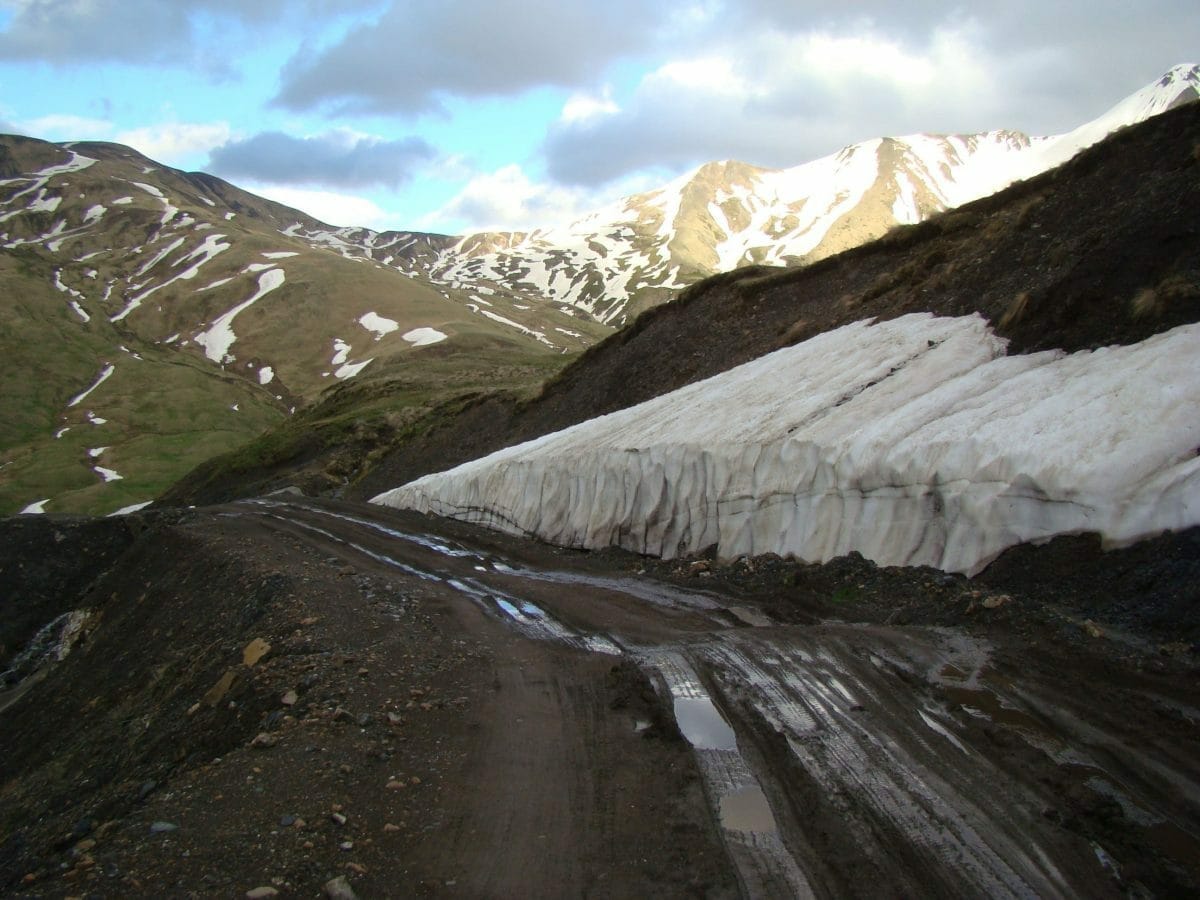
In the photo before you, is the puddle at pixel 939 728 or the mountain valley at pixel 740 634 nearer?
the mountain valley at pixel 740 634

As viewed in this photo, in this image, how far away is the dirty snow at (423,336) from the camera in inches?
4427

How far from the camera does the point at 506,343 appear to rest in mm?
104438

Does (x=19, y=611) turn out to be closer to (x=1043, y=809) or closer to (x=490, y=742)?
(x=490, y=742)

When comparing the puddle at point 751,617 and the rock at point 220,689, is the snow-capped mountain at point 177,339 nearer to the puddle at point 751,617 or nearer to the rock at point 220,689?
the puddle at point 751,617

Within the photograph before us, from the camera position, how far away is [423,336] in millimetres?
116188

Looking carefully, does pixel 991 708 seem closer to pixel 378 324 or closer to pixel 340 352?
pixel 340 352

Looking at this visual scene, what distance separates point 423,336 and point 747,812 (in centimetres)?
11511

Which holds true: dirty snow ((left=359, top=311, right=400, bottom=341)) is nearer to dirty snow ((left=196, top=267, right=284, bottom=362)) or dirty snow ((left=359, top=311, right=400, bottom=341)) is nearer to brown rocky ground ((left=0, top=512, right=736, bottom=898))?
dirty snow ((left=196, top=267, right=284, bottom=362))

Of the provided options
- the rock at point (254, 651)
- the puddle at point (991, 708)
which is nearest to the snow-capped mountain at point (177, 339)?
the rock at point (254, 651)

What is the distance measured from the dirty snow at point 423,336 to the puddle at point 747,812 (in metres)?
107

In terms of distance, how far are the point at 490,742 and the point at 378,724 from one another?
1.27m

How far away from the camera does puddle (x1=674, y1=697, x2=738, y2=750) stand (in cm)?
772

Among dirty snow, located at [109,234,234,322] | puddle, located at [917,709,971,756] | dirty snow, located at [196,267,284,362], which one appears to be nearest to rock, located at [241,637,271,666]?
puddle, located at [917,709,971,756]

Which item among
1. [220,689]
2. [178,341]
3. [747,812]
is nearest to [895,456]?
[747,812]
